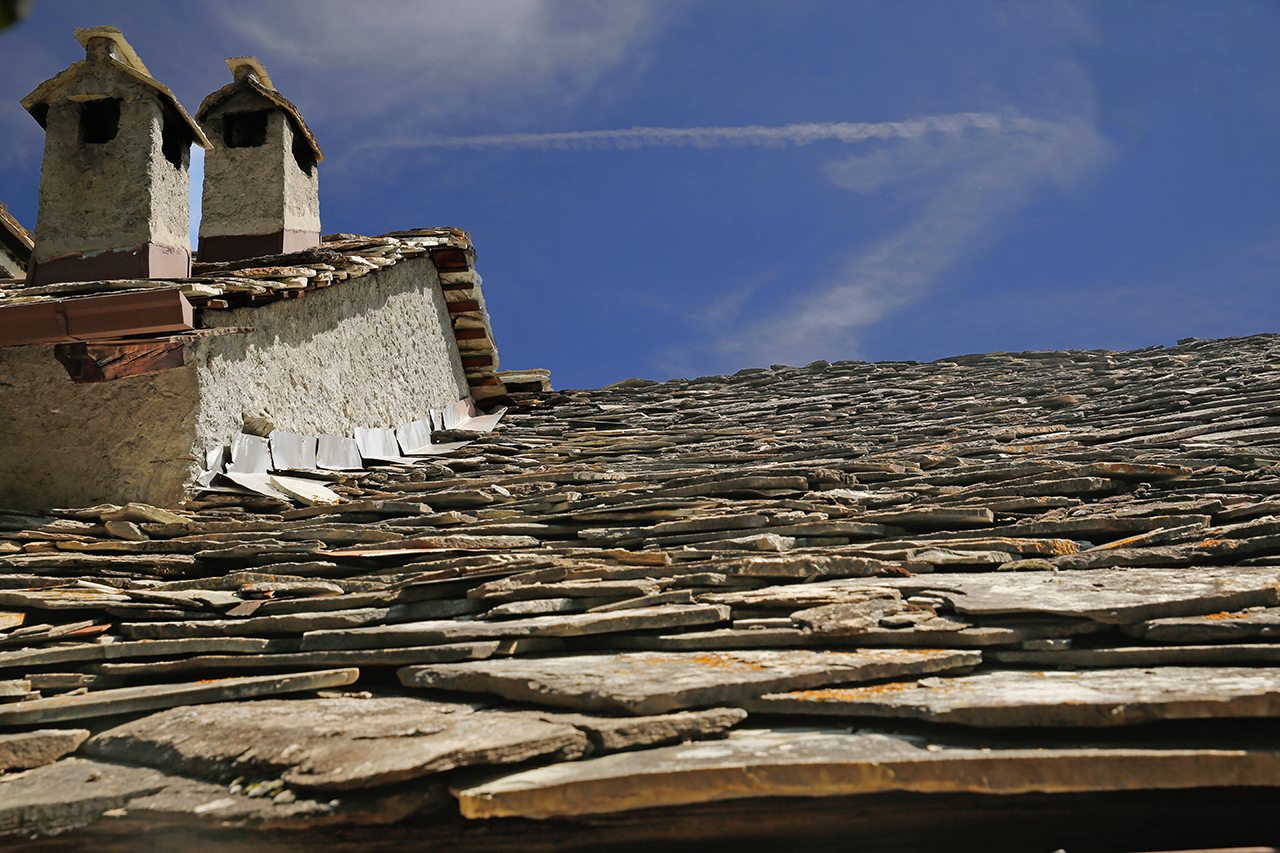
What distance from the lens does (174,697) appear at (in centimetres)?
205

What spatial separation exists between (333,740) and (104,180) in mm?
4808

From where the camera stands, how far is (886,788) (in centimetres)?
130

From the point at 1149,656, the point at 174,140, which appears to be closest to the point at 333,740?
the point at 1149,656

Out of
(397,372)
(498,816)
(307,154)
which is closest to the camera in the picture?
(498,816)

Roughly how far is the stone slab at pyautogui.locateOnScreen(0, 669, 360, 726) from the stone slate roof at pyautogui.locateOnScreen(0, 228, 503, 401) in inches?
82.8

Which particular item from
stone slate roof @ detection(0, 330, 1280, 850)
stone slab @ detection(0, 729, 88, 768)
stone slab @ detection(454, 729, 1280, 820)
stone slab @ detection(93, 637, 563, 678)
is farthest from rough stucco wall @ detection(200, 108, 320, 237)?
stone slab @ detection(454, 729, 1280, 820)

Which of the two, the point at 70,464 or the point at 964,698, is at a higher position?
the point at 70,464

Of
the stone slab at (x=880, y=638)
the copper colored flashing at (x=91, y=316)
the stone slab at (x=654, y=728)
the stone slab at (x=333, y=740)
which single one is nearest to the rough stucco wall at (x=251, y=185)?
the copper colored flashing at (x=91, y=316)

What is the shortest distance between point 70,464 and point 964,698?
4.14 m

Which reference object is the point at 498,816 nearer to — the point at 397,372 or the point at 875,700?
the point at 875,700

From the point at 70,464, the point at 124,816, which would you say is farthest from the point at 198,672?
the point at 70,464

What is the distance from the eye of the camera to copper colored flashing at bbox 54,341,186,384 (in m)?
3.76

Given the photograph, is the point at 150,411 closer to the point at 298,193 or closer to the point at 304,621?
the point at 304,621

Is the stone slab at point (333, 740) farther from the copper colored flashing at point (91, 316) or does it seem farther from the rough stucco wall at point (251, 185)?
the rough stucco wall at point (251, 185)
